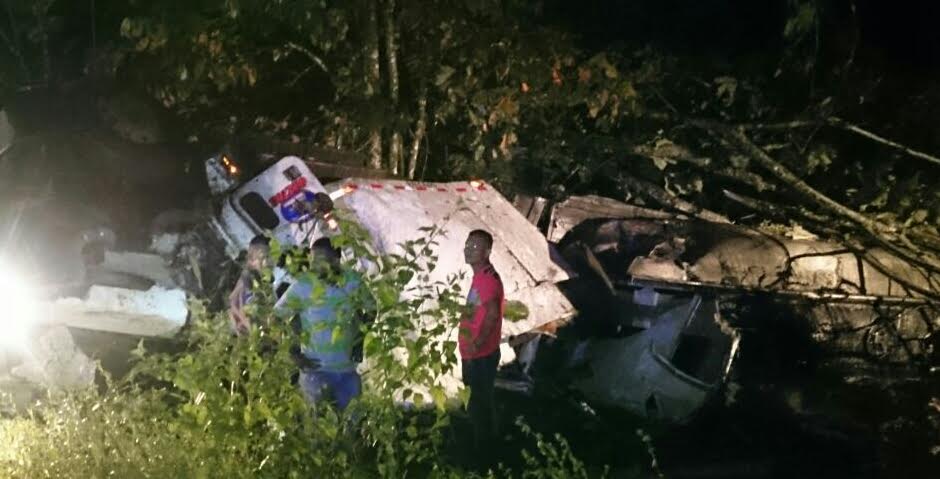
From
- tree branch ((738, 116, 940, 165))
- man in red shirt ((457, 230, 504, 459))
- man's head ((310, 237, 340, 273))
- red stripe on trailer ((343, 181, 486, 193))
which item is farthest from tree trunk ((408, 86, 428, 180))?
man's head ((310, 237, 340, 273))

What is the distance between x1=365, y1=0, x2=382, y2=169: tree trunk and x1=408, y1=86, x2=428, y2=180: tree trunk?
417mm

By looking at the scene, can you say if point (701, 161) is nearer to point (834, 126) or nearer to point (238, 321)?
point (834, 126)

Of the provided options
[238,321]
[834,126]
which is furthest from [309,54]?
[834,126]

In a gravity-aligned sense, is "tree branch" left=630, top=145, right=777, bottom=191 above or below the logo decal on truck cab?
below

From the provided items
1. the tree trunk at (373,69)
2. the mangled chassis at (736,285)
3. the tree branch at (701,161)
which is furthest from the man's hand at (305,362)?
the tree branch at (701,161)

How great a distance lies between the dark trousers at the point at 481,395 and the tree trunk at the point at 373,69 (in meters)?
3.21

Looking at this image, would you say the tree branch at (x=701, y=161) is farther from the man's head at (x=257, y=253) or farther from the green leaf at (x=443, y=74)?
the man's head at (x=257, y=253)

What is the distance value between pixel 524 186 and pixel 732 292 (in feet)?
7.04

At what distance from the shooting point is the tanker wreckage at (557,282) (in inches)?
253

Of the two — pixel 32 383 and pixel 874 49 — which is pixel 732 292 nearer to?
pixel 874 49

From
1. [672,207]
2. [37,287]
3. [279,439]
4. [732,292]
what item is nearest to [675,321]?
[732,292]

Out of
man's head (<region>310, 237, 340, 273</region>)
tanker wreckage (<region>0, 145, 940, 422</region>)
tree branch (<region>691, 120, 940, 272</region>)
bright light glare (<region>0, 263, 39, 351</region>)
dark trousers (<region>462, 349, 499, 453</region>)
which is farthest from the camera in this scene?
tree branch (<region>691, 120, 940, 272</region>)

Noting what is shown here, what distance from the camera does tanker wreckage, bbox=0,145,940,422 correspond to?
6.43 meters

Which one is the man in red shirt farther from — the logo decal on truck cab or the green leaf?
the green leaf
